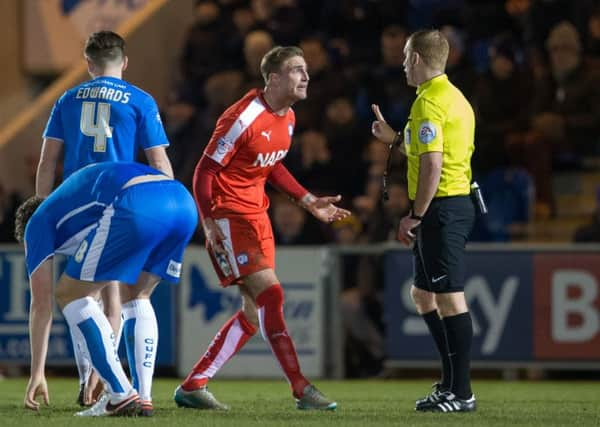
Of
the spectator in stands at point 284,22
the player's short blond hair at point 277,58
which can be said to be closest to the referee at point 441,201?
the player's short blond hair at point 277,58

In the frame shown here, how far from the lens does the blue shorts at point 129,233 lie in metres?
7.55

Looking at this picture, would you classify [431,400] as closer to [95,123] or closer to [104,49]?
[95,123]

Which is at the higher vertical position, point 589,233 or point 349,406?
point 589,233

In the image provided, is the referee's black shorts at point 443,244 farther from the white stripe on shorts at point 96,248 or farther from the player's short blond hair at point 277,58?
the white stripe on shorts at point 96,248

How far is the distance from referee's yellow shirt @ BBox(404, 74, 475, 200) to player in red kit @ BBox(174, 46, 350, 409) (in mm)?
609

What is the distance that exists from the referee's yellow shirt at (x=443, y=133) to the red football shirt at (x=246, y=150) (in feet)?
2.51

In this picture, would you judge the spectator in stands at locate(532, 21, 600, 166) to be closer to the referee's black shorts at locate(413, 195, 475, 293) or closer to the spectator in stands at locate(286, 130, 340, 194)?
the spectator in stands at locate(286, 130, 340, 194)

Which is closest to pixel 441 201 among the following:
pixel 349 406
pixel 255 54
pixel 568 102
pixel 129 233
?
pixel 349 406

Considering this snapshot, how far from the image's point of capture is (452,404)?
8617mm

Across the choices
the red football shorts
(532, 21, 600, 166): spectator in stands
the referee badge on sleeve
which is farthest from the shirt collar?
(532, 21, 600, 166): spectator in stands

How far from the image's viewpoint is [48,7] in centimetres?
2008

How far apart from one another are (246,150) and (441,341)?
5.18 feet

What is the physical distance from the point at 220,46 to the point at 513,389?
7271mm

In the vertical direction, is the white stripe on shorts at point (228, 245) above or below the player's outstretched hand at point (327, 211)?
below
